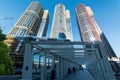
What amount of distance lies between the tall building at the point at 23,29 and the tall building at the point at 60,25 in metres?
8.45


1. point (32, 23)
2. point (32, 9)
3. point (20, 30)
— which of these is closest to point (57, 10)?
point (32, 9)

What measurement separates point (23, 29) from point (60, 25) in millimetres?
42026

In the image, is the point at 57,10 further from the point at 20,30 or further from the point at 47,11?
the point at 20,30

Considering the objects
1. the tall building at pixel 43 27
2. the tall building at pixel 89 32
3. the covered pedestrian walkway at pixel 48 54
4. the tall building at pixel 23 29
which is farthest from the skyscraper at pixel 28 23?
the covered pedestrian walkway at pixel 48 54

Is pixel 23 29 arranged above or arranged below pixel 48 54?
above

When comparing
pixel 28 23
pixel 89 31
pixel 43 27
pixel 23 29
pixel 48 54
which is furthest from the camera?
pixel 43 27

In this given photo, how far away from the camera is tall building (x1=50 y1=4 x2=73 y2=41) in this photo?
11162 centimetres

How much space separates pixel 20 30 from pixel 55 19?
50481 millimetres

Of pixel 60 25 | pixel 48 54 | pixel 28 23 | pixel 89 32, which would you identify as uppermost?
pixel 60 25

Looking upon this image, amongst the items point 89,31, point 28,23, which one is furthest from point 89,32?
point 28,23

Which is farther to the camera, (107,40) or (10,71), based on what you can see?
(107,40)

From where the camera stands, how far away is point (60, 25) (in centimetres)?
→ 11962

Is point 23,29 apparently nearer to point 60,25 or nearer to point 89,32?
point 60,25

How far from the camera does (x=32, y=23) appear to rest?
310ft
